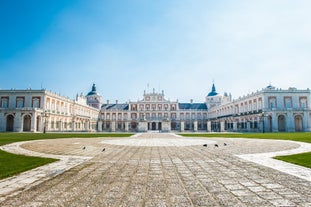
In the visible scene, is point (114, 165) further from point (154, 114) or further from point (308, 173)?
point (154, 114)

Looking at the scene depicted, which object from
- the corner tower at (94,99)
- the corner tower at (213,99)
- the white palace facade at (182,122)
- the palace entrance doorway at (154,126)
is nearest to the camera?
the white palace facade at (182,122)

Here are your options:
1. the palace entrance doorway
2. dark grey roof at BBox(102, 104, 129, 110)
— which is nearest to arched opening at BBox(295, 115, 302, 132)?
the palace entrance doorway

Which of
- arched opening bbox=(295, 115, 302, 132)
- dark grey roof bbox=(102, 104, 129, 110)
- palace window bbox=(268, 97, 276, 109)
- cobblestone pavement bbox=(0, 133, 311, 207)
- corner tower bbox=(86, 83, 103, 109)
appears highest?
corner tower bbox=(86, 83, 103, 109)

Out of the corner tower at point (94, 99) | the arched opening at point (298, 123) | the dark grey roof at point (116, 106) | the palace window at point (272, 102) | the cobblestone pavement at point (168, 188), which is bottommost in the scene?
the cobblestone pavement at point (168, 188)

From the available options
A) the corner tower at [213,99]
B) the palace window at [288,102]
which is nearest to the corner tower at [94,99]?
the corner tower at [213,99]

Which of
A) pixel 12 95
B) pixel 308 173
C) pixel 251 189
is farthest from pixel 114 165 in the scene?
pixel 12 95

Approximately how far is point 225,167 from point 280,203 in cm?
310

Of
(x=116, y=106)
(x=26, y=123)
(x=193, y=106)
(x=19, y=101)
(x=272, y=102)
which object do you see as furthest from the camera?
(x=193, y=106)

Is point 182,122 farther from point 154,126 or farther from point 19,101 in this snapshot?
point 19,101

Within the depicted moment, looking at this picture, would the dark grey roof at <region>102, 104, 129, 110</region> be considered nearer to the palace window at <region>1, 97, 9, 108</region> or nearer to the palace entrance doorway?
the palace entrance doorway

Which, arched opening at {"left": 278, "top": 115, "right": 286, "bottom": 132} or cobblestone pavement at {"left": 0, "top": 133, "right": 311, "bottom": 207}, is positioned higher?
arched opening at {"left": 278, "top": 115, "right": 286, "bottom": 132}

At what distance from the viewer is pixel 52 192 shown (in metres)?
4.28

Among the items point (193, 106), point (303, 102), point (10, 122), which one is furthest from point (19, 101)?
point (303, 102)

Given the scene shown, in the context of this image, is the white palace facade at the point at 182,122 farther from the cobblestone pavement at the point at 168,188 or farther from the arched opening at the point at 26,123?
the cobblestone pavement at the point at 168,188
